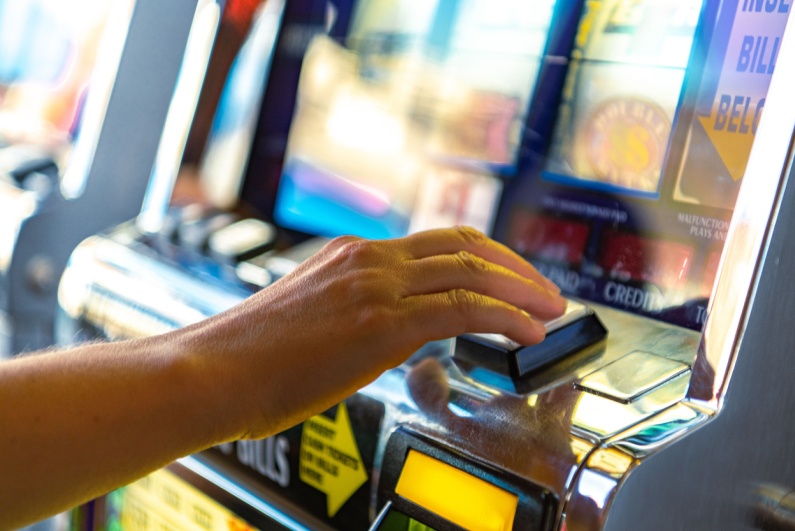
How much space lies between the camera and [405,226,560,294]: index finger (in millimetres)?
827

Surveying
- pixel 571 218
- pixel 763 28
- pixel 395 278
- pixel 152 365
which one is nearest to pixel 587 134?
pixel 571 218

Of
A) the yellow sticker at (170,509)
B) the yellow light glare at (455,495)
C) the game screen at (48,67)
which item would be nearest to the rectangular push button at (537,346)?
the yellow light glare at (455,495)

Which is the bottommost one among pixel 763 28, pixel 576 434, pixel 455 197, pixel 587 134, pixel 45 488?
pixel 45 488

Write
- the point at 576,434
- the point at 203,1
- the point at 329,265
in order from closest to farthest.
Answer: the point at 576,434 → the point at 329,265 → the point at 203,1

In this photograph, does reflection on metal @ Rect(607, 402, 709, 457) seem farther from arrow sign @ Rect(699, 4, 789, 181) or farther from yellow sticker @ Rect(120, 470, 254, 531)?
yellow sticker @ Rect(120, 470, 254, 531)

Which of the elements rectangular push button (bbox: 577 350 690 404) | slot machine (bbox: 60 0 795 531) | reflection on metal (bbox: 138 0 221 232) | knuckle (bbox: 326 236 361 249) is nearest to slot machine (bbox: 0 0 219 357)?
reflection on metal (bbox: 138 0 221 232)

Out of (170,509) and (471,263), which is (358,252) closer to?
(471,263)

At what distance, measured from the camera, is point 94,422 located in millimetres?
700

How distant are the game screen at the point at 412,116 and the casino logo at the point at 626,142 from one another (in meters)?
0.09

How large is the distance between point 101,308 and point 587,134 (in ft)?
2.17

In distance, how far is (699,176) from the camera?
2.86 feet

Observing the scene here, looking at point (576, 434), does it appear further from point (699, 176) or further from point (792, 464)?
point (699, 176)

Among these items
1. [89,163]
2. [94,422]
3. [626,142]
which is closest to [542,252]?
[626,142]

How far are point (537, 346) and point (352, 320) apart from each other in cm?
17
